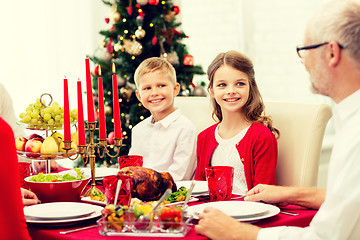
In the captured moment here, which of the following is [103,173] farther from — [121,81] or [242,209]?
→ [121,81]

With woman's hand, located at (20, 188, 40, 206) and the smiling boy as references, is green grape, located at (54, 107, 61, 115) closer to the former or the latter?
woman's hand, located at (20, 188, 40, 206)

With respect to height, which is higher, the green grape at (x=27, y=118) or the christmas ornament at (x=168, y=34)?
the christmas ornament at (x=168, y=34)

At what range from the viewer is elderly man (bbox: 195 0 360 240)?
1.18 metres

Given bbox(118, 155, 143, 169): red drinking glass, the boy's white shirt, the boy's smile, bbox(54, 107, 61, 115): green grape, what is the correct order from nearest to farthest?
bbox(118, 155, 143, 169): red drinking glass
bbox(54, 107, 61, 115): green grape
the boy's white shirt
the boy's smile

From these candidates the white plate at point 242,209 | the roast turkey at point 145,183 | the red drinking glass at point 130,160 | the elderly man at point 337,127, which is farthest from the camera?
the red drinking glass at point 130,160

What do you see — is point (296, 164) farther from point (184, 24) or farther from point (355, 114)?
point (184, 24)

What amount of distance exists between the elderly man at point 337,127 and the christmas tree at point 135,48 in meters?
2.94

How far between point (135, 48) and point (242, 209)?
113 inches

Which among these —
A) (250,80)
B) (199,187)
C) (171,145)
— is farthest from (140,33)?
(199,187)

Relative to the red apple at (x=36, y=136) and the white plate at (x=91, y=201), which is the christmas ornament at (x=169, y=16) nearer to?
the red apple at (x=36, y=136)

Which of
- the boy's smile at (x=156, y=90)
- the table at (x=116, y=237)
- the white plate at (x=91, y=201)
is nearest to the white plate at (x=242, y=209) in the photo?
the table at (x=116, y=237)

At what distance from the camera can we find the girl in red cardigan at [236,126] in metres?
2.33

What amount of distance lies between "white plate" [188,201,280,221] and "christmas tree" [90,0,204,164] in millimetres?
2704

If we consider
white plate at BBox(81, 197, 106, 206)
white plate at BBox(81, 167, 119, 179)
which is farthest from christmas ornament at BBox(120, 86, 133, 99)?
white plate at BBox(81, 197, 106, 206)
